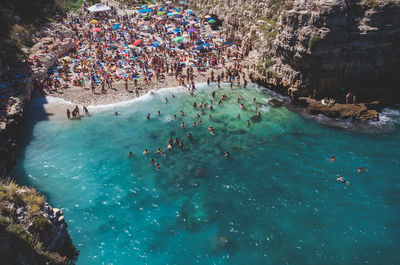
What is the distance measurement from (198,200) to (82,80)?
91.6 feet

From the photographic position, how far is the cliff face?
101ft

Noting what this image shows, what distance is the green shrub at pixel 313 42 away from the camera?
1229 inches

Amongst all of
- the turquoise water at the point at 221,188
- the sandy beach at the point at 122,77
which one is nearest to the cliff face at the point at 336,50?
the turquoise water at the point at 221,188

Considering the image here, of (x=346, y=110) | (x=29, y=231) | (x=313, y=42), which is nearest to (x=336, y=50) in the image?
(x=313, y=42)

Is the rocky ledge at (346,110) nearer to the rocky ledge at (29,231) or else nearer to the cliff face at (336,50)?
the cliff face at (336,50)

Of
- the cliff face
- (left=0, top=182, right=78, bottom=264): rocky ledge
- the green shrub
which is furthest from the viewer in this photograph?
the green shrub

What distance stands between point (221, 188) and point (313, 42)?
66.0 ft

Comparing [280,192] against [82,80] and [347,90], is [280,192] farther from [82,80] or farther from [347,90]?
[82,80]

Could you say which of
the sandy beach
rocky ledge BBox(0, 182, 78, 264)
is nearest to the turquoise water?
the sandy beach

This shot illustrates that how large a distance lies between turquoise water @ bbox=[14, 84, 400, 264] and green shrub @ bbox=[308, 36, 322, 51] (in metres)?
7.88

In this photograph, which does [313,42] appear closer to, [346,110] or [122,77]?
[346,110]

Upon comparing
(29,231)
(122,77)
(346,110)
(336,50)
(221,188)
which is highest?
(336,50)

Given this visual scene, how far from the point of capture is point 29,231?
13344 mm

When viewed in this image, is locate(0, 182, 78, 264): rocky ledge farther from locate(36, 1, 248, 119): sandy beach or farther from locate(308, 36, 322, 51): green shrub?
locate(308, 36, 322, 51): green shrub
